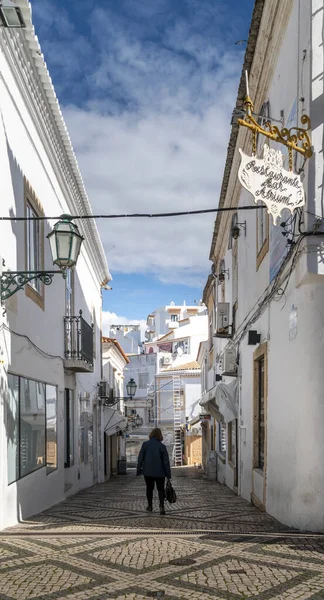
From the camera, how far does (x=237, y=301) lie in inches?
556

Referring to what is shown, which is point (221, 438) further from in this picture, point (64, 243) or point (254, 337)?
point (64, 243)

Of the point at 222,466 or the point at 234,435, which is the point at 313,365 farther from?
the point at 222,466

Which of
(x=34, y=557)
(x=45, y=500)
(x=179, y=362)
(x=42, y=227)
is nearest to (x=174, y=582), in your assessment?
(x=34, y=557)

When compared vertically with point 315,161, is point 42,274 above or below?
below

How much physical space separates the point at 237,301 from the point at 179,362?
3751 cm

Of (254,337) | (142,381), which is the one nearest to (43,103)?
(254,337)

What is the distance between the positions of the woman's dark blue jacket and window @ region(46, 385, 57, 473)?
2.57 meters

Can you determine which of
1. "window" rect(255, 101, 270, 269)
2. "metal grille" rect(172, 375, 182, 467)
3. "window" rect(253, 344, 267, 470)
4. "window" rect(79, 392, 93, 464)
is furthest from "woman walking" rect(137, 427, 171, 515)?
"metal grille" rect(172, 375, 182, 467)

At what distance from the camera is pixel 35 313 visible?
981 cm

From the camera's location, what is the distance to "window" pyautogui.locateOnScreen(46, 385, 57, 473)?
1091 centimetres

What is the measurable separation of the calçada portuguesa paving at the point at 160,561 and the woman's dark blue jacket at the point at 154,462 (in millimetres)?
1166

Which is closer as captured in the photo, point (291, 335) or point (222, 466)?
point (291, 335)

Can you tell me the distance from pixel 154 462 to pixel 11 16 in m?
5.76

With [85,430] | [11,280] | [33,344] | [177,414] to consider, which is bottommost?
[177,414]
